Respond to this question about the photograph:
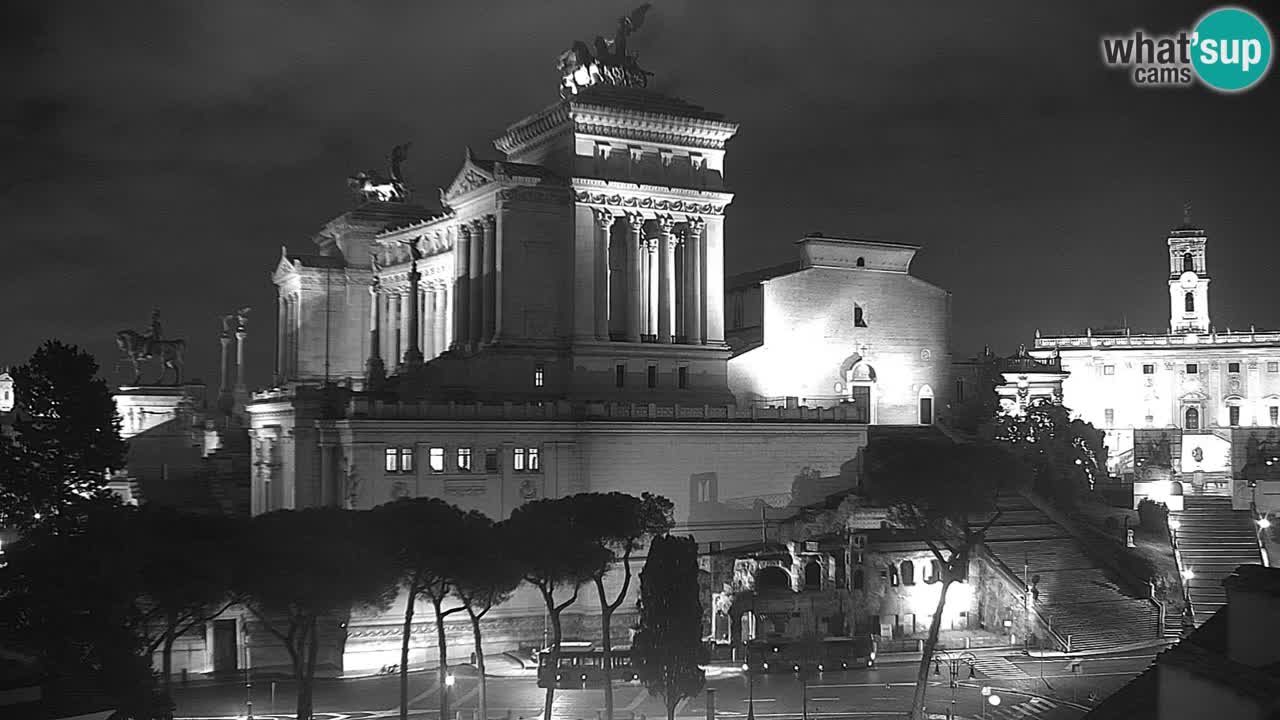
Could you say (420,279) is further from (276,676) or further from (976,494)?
(976,494)

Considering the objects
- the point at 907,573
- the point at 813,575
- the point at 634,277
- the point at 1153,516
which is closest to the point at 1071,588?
the point at 907,573

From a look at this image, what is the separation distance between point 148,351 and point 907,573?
63896 mm

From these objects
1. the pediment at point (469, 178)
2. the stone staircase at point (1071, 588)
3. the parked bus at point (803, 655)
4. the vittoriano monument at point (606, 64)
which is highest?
the vittoriano monument at point (606, 64)

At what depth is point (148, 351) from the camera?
105 metres

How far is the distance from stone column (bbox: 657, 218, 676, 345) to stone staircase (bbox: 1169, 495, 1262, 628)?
114ft

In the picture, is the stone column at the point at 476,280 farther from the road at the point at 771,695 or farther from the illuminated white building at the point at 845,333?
the road at the point at 771,695

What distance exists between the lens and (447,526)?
187 feet

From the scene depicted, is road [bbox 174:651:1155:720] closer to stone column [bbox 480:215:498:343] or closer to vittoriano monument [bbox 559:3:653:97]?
stone column [bbox 480:215:498:343]

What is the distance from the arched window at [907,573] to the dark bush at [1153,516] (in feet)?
69.4

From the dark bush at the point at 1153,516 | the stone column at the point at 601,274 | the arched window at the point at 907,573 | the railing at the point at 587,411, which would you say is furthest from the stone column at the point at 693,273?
the dark bush at the point at 1153,516

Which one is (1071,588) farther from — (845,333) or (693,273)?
(693,273)

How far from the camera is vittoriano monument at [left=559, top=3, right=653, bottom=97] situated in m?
87.5

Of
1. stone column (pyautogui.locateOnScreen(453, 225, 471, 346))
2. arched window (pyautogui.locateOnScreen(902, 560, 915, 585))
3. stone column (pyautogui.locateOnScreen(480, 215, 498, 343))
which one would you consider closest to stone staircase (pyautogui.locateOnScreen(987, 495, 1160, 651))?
arched window (pyautogui.locateOnScreen(902, 560, 915, 585))

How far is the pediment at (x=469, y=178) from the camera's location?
82.9 m
